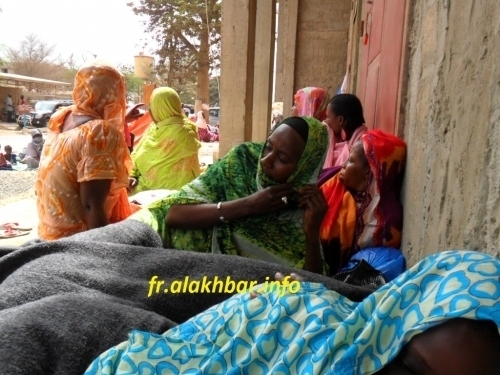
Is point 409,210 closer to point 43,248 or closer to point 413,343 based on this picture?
point 413,343

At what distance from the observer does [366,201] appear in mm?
2586

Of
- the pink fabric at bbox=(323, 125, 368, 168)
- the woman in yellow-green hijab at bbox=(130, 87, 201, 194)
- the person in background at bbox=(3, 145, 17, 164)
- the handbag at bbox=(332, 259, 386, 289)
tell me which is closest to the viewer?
the handbag at bbox=(332, 259, 386, 289)

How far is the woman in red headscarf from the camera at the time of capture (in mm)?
2453

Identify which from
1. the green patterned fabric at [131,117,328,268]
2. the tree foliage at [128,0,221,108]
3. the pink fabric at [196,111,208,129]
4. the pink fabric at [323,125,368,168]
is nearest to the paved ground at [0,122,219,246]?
the green patterned fabric at [131,117,328,268]

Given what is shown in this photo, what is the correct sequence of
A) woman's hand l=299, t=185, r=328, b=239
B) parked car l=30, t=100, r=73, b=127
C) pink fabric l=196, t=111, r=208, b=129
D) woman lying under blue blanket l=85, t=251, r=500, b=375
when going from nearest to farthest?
woman lying under blue blanket l=85, t=251, r=500, b=375 < woman's hand l=299, t=185, r=328, b=239 < pink fabric l=196, t=111, r=208, b=129 < parked car l=30, t=100, r=73, b=127

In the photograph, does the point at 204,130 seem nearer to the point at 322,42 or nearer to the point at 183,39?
the point at 183,39

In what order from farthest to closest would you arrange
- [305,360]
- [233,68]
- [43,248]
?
1. [233,68]
2. [43,248]
3. [305,360]

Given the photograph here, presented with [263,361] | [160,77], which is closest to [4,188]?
[263,361]

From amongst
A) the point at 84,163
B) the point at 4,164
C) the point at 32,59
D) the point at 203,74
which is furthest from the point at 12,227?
the point at 32,59

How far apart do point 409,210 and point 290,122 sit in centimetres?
70

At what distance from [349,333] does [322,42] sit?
791 centimetres

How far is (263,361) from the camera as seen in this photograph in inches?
48.8

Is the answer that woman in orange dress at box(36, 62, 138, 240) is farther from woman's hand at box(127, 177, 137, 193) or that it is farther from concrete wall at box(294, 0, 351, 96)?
concrete wall at box(294, 0, 351, 96)

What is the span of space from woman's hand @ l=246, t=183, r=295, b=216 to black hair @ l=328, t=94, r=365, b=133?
1696 mm
